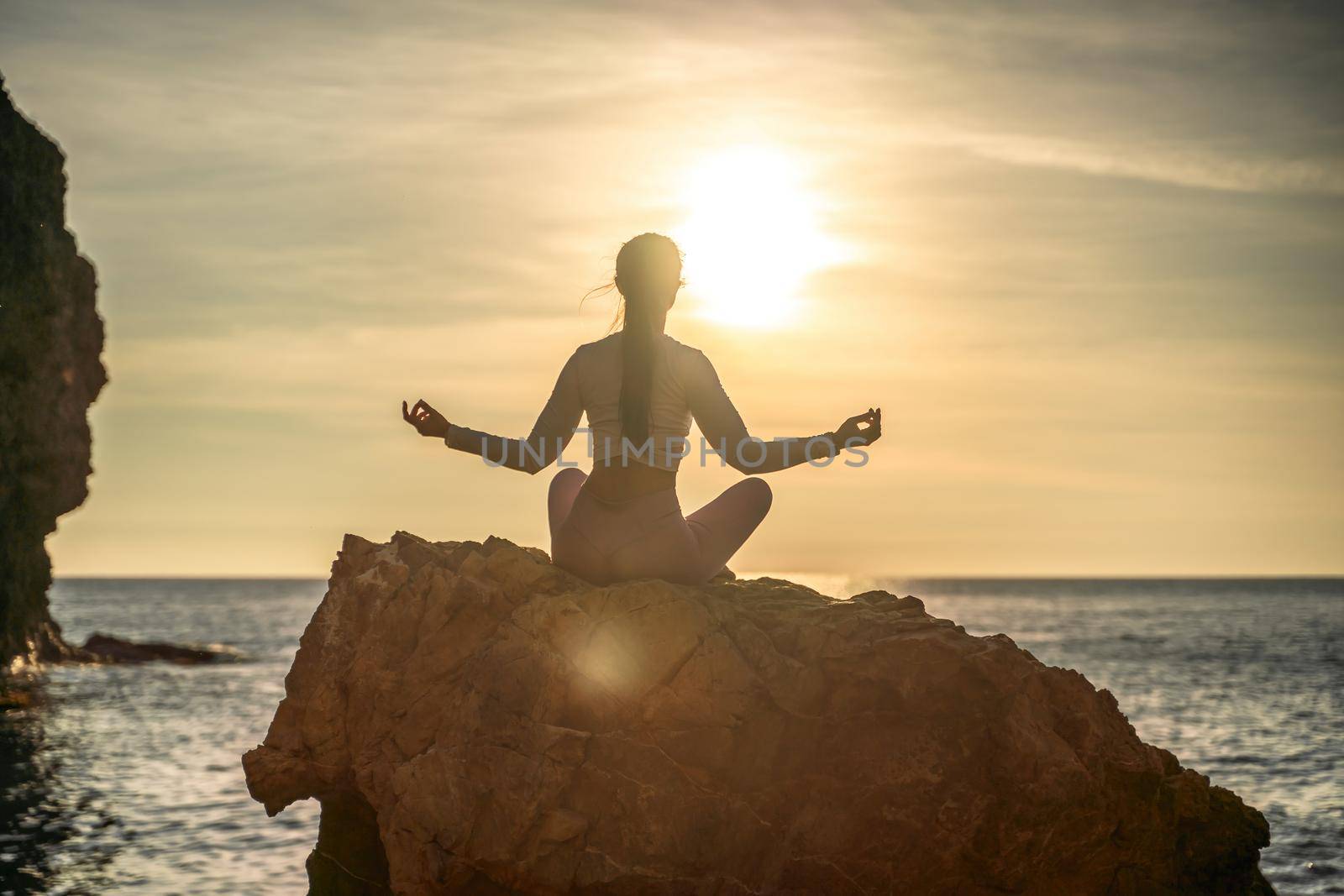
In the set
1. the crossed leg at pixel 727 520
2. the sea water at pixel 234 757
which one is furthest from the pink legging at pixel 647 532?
the sea water at pixel 234 757

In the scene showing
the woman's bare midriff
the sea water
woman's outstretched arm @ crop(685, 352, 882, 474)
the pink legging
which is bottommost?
the sea water

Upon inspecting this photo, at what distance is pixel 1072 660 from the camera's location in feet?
173

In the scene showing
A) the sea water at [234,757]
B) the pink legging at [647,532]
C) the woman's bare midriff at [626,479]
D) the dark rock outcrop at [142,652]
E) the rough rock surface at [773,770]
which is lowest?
the dark rock outcrop at [142,652]

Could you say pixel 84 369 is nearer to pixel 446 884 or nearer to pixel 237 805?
pixel 237 805

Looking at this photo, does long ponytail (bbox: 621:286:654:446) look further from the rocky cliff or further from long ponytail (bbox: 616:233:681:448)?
the rocky cliff

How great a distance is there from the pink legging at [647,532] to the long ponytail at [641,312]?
55 cm

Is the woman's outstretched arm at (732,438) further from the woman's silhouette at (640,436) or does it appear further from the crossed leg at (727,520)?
the crossed leg at (727,520)

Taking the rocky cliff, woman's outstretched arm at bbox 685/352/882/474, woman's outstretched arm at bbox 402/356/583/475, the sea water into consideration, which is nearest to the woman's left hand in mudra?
woman's outstretched arm at bbox 402/356/583/475

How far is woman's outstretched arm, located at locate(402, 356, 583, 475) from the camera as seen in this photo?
7.74m

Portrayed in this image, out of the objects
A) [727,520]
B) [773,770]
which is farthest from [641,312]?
[773,770]

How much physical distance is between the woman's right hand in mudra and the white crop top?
25.5 inches

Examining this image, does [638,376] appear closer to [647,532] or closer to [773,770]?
[647,532]

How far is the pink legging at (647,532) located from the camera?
8.04 metres

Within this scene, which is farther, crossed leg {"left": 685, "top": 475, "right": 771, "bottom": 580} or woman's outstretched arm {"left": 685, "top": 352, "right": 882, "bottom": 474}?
crossed leg {"left": 685, "top": 475, "right": 771, "bottom": 580}
